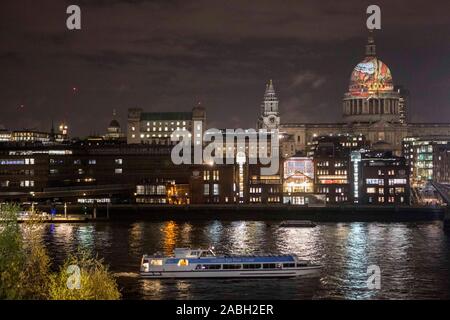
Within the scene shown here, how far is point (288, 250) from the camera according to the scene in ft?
124

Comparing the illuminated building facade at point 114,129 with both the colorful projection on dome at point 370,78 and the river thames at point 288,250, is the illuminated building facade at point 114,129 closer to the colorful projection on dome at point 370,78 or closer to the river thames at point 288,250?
the colorful projection on dome at point 370,78

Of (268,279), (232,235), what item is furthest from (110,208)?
(268,279)

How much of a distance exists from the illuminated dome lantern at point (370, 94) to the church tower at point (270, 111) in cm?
1572

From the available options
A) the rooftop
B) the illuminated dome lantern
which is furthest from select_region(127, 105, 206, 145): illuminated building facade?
the illuminated dome lantern

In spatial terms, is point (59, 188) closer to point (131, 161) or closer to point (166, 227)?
point (131, 161)

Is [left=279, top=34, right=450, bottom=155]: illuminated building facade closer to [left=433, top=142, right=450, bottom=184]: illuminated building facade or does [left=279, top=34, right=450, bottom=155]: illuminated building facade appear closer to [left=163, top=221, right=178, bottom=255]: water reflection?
[left=433, top=142, right=450, bottom=184]: illuminated building facade

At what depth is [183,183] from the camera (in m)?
66.9

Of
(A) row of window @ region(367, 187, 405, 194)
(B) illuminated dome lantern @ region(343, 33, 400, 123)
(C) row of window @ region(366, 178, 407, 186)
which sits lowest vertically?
(A) row of window @ region(367, 187, 405, 194)

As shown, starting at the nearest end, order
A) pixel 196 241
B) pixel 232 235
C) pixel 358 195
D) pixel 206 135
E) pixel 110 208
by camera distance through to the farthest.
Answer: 1. pixel 196 241
2. pixel 232 235
3. pixel 110 208
4. pixel 358 195
5. pixel 206 135

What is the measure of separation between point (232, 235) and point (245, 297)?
17.9 m

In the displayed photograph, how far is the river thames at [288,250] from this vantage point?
2745 centimetres

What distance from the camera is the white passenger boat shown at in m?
30.5

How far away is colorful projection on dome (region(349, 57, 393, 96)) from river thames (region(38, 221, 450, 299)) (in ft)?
220

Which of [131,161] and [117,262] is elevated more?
[131,161]
